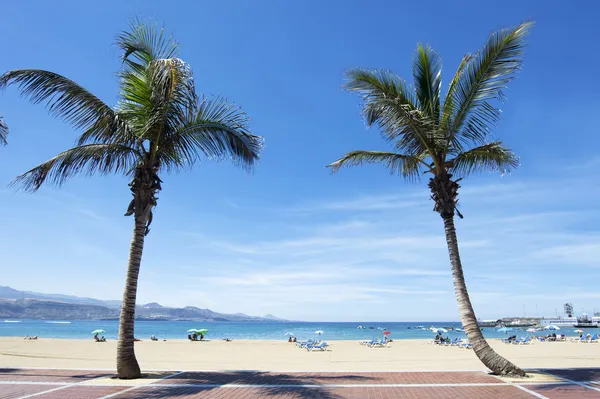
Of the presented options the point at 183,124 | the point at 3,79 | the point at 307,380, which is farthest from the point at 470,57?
the point at 3,79

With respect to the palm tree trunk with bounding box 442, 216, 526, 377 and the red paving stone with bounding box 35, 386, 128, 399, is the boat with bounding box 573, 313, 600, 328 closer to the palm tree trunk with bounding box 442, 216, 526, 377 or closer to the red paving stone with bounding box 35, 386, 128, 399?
the palm tree trunk with bounding box 442, 216, 526, 377

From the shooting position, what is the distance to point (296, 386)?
8609mm

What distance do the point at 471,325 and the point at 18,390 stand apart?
10.3 meters

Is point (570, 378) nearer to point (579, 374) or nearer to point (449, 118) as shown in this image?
point (579, 374)

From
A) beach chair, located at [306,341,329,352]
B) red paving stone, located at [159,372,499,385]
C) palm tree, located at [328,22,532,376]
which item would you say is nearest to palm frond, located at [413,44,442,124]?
palm tree, located at [328,22,532,376]

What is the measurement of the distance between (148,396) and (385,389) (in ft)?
15.6

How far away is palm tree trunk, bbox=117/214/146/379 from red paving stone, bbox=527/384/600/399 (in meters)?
8.96

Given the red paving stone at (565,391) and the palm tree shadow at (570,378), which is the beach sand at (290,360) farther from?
the red paving stone at (565,391)

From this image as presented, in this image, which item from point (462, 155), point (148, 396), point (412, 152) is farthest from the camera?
point (412, 152)

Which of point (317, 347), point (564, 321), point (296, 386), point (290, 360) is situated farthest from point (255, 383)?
point (564, 321)

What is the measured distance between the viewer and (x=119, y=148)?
1008cm

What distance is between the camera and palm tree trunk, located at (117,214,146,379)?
9367 millimetres

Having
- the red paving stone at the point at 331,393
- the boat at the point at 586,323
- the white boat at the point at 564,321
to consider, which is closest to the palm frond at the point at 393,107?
the red paving stone at the point at 331,393

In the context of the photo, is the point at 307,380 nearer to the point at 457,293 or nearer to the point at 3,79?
the point at 457,293
